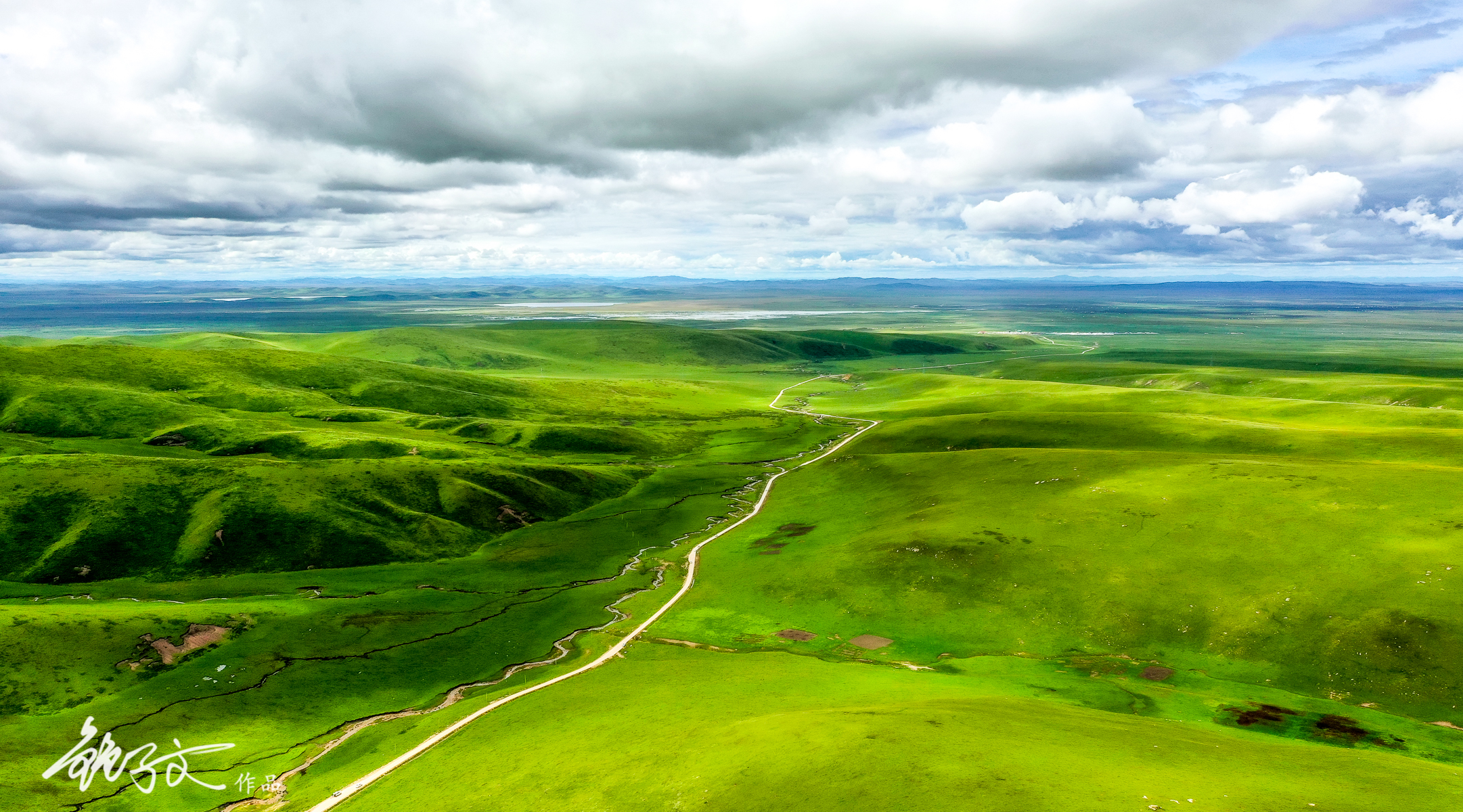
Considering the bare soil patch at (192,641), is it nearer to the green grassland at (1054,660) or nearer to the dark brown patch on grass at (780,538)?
the green grassland at (1054,660)

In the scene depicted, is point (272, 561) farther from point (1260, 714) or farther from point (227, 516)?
point (1260, 714)

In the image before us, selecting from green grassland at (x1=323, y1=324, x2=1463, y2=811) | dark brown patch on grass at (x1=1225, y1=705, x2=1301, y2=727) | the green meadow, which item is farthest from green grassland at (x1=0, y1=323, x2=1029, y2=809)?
dark brown patch on grass at (x1=1225, y1=705, x2=1301, y2=727)

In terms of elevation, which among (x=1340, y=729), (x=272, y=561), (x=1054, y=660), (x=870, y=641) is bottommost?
(x=870, y=641)

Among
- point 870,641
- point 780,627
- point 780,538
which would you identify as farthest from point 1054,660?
point 780,538


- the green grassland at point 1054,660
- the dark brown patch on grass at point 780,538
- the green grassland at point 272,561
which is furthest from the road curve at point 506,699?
the dark brown patch on grass at point 780,538

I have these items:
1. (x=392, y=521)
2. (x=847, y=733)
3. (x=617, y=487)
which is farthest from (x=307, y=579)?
(x=847, y=733)

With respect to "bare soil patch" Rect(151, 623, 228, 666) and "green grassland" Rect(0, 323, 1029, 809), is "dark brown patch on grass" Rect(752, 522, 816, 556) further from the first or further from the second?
"bare soil patch" Rect(151, 623, 228, 666)
